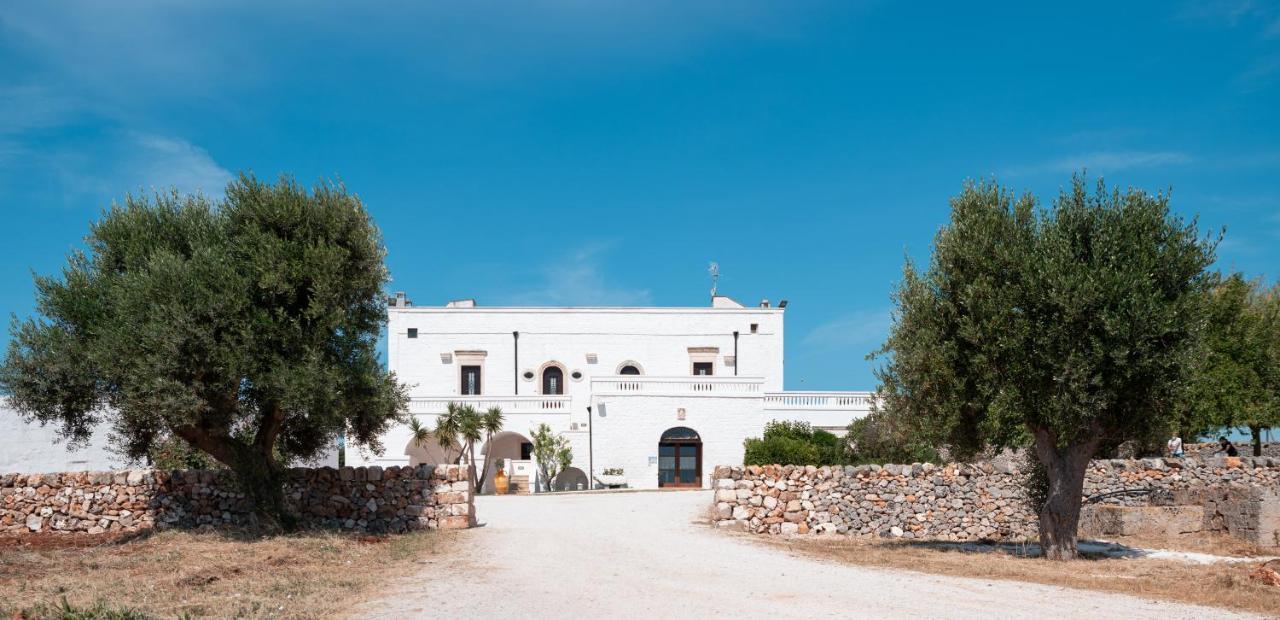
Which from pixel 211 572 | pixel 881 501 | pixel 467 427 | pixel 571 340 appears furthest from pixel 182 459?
pixel 571 340

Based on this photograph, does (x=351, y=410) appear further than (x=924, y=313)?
Yes

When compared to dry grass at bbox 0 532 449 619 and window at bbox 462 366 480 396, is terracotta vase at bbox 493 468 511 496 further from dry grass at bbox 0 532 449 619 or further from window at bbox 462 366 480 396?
dry grass at bbox 0 532 449 619

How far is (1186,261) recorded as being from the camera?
39.1 feet

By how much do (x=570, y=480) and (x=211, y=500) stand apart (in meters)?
18.7

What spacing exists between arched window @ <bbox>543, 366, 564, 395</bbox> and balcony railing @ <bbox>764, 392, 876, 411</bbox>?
10.3 meters

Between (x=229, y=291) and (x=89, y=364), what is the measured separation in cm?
241

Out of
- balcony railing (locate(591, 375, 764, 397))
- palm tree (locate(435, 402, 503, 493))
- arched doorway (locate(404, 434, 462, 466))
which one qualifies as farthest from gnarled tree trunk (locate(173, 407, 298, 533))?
balcony railing (locate(591, 375, 764, 397))

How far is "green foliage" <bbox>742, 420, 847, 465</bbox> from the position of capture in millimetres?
29092

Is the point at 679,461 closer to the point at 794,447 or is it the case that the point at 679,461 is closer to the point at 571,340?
the point at 794,447

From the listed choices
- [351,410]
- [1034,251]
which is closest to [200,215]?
[351,410]

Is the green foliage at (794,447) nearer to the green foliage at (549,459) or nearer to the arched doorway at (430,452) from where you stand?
the green foliage at (549,459)

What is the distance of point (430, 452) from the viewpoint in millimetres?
36562

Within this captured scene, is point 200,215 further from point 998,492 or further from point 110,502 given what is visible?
point 998,492

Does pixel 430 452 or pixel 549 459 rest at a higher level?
pixel 430 452
